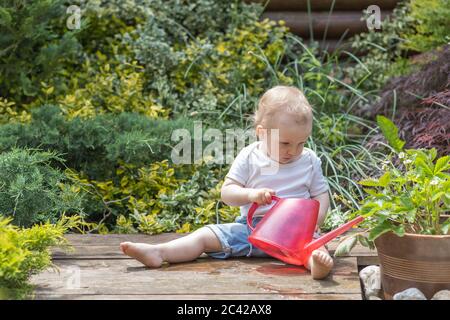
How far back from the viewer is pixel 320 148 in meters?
4.35

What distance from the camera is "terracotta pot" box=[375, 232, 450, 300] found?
8.30 feet

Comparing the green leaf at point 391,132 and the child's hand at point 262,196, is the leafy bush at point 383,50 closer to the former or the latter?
the green leaf at point 391,132

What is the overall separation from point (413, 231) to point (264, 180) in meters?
0.72

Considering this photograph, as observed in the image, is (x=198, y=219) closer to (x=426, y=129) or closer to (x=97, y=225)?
(x=97, y=225)

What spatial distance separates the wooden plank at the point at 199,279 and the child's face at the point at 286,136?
19.6 inches

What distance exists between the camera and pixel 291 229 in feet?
9.18

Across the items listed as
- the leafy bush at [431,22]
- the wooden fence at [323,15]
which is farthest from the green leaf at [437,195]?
the wooden fence at [323,15]

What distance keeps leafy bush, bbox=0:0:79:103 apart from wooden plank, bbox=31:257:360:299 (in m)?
2.23

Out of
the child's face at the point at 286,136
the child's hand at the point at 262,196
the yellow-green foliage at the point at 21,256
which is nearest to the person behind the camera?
the yellow-green foliage at the point at 21,256

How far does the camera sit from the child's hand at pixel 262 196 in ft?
9.16

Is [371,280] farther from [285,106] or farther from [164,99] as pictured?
[164,99]

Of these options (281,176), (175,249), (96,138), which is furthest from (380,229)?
(96,138)

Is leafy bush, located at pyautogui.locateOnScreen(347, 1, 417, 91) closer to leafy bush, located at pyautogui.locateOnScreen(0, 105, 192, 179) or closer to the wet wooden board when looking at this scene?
leafy bush, located at pyautogui.locateOnScreen(0, 105, 192, 179)

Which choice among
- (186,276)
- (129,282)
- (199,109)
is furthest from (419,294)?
(199,109)
